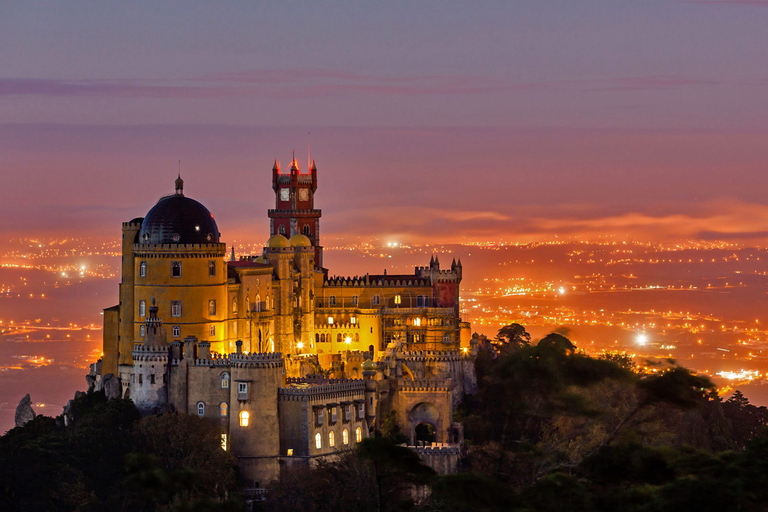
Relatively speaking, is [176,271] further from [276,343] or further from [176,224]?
[276,343]

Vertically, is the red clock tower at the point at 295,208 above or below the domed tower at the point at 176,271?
above

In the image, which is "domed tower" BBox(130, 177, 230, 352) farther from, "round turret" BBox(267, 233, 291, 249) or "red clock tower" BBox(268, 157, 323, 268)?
"red clock tower" BBox(268, 157, 323, 268)

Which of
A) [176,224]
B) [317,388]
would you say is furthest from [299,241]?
[317,388]

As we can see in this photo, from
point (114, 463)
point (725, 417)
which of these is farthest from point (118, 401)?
point (725, 417)

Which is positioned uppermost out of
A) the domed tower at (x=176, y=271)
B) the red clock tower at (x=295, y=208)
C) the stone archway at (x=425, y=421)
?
the red clock tower at (x=295, y=208)

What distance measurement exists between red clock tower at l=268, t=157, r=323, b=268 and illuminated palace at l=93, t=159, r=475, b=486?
19.7 ft

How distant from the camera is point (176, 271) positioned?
4018 inches

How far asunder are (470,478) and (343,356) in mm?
55933

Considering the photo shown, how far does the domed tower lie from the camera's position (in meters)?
102

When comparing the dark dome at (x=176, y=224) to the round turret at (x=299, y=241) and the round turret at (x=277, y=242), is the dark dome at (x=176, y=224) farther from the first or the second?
the round turret at (x=299, y=241)

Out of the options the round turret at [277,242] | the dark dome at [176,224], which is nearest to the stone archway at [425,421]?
the dark dome at [176,224]

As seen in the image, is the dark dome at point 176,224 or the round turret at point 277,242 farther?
the round turret at point 277,242

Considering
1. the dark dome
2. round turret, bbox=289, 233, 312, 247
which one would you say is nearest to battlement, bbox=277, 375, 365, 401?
the dark dome

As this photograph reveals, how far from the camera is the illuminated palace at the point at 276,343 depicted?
94.2 metres
